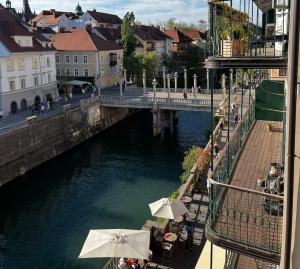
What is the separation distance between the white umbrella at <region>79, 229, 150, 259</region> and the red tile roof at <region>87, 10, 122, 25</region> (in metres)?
81.5

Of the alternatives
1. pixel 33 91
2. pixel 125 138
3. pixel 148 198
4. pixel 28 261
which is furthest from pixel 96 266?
pixel 33 91

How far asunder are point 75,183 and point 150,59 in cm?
4016

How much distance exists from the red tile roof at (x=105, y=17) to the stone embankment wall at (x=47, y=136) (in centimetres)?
4595

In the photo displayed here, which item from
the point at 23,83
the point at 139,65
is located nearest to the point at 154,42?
the point at 139,65

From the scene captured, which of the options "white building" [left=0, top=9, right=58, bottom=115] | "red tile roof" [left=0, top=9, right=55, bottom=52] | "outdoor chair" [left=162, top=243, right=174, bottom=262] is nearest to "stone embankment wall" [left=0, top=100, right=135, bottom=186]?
"white building" [left=0, top=9, right=58, bottom=115]

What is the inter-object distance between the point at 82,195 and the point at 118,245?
15799mm

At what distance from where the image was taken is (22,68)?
4581 cm

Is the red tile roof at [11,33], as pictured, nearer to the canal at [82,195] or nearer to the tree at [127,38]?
the canal at [82,195]

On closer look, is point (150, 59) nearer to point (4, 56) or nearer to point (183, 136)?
point (183, 136)

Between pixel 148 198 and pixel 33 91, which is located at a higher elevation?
pixel 33 91

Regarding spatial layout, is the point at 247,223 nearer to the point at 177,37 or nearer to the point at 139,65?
the point at 139,65

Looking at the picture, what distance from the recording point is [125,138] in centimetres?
4709

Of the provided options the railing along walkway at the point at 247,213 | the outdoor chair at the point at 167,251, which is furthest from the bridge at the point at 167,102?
the railing along walkway at the point at 247,213

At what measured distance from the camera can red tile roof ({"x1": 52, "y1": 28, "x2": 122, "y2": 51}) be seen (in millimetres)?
63094
